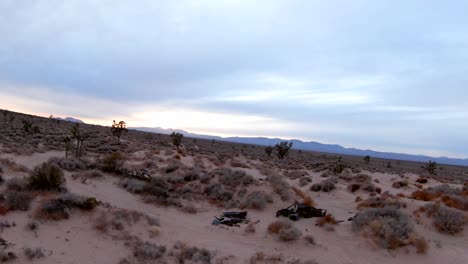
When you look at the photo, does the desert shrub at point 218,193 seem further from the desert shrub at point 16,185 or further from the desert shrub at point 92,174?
the desert shrub at point 16,185

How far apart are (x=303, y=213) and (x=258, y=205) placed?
9.19 ft

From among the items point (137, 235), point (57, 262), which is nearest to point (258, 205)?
point (137, 235)

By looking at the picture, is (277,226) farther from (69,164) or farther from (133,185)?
(69,164)

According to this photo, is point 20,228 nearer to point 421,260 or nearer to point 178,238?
point 178,238

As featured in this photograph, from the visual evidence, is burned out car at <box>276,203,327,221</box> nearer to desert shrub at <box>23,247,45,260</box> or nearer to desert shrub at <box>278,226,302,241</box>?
desert shrub at <box>278,226,302,241</box>

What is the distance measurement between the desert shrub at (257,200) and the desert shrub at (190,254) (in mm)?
7025

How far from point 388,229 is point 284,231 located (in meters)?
3.47

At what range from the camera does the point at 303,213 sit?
1583 cm

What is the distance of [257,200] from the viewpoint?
18.2m

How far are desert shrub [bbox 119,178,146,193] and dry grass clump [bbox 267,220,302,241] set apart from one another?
25.2 feet

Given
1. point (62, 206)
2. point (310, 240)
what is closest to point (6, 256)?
point (62, 206)

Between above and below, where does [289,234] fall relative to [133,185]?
below

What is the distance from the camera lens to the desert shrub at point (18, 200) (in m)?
11.9

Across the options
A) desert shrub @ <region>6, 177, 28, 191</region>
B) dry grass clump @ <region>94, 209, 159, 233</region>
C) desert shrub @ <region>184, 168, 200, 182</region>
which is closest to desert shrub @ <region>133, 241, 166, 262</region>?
dry grass clump @ <region>94, 209, 159, 233</region>
